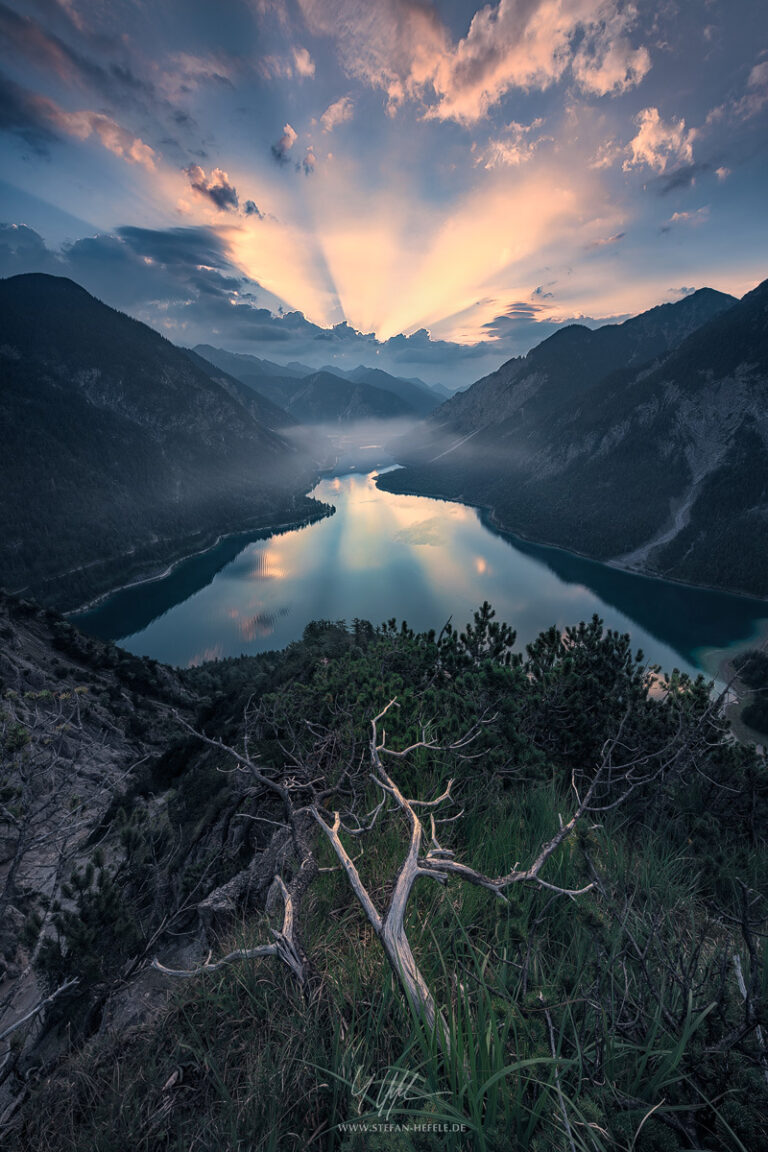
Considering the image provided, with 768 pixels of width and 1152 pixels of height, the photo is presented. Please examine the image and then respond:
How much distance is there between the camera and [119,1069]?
2182mm

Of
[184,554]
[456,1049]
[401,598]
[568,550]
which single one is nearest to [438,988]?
[456,1049]

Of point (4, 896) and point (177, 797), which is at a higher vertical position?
point (4, 896)

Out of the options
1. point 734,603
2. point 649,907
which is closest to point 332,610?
point 734,603

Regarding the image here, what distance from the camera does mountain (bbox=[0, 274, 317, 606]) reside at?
103000mm

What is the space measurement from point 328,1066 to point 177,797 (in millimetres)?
17502

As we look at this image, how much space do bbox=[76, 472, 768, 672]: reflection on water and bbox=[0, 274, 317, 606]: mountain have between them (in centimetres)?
1615

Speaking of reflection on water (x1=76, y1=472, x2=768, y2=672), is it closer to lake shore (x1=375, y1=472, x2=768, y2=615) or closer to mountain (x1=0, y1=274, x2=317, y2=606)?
lake shore (x1=375, y1=472, x2=768, y2=615)

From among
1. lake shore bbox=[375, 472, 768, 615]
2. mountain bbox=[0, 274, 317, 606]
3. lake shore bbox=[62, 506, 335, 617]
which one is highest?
mountain bbox=[0, 274, 317, 606]

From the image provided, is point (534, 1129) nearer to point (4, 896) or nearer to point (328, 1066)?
point (328, 1066)

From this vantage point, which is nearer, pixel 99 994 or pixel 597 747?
pixel 99 994

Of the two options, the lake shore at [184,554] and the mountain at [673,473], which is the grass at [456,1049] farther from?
the mountain at [673,473]

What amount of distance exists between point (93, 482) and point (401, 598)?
118 m

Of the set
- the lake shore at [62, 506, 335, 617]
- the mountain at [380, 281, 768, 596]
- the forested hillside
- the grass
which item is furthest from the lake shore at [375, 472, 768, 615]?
the grass

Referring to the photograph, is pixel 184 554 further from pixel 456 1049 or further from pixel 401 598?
pixel 456 1049
